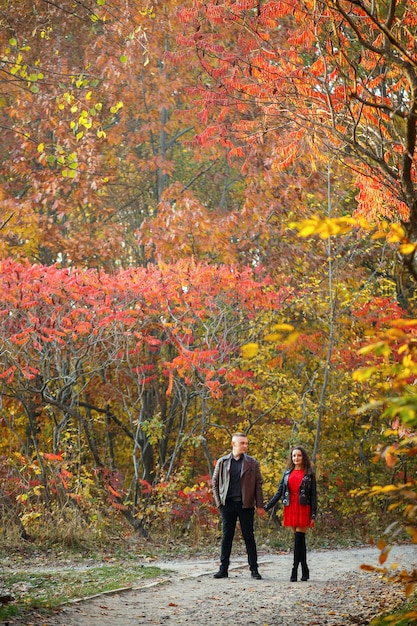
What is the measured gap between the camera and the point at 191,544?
1316 centimetres

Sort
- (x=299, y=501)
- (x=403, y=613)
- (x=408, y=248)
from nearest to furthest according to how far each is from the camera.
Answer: (x=408, y=248) → (x=403, y=613) → (x=299, y=501)

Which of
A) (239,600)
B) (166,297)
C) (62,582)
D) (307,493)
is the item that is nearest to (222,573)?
(307,493)

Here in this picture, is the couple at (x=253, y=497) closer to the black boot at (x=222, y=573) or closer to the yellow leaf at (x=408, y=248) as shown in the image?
the black boot at (x=222, y=573)

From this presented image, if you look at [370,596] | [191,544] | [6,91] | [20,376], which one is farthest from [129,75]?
[370,596]

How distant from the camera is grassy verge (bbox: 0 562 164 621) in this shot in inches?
297

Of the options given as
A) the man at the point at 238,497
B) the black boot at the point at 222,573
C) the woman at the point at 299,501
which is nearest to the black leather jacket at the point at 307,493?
the woman at the point at 299,501

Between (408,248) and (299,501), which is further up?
(408,248)

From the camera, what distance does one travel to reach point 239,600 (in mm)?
8445

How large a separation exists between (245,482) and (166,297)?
3.80 metres

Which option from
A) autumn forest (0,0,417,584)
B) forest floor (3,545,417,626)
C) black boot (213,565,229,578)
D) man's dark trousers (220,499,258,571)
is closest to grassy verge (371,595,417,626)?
forest floor (3,545,417,626)

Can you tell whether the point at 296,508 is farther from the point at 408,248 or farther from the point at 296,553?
the point at 408,248

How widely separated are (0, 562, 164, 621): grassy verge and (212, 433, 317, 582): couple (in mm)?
1091

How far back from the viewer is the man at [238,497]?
994cm

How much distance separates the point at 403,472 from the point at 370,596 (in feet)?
28.1
